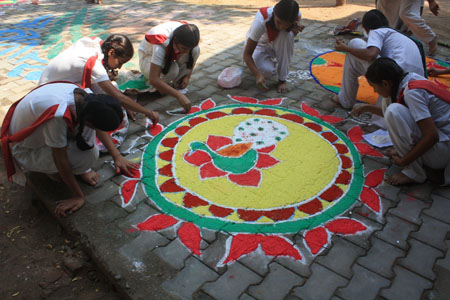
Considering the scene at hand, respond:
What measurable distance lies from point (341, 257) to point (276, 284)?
0.45m

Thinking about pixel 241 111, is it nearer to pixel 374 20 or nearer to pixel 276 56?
pixel 276 56

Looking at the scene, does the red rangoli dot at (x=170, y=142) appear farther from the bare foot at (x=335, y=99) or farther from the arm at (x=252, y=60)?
the bare foot at (x=335, y=99)

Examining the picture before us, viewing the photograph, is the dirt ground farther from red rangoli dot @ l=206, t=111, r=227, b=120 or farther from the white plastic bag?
the white plastic bag

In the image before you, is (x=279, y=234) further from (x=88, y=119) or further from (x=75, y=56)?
(x=75, y=56)

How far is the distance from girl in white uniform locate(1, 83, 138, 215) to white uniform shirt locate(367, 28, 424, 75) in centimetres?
232

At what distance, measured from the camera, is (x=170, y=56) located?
3619 millimetres

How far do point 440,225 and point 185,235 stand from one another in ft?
5.51

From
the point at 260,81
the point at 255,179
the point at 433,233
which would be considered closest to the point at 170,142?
the point at 255,179

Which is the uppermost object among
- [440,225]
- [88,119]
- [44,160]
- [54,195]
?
[88,119]

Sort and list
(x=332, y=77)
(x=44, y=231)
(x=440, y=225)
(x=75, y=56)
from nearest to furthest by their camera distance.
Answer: (x=440, y=225)
(x=44, y=231)
(x=75, y=56)
(x=332, y=77)

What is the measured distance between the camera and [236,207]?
8.27ft

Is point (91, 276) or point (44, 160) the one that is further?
point (44, 160)

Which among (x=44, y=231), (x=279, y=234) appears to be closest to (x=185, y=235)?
(x=279, y=234)

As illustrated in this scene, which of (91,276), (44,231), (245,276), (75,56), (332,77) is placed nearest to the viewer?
(245,276)
